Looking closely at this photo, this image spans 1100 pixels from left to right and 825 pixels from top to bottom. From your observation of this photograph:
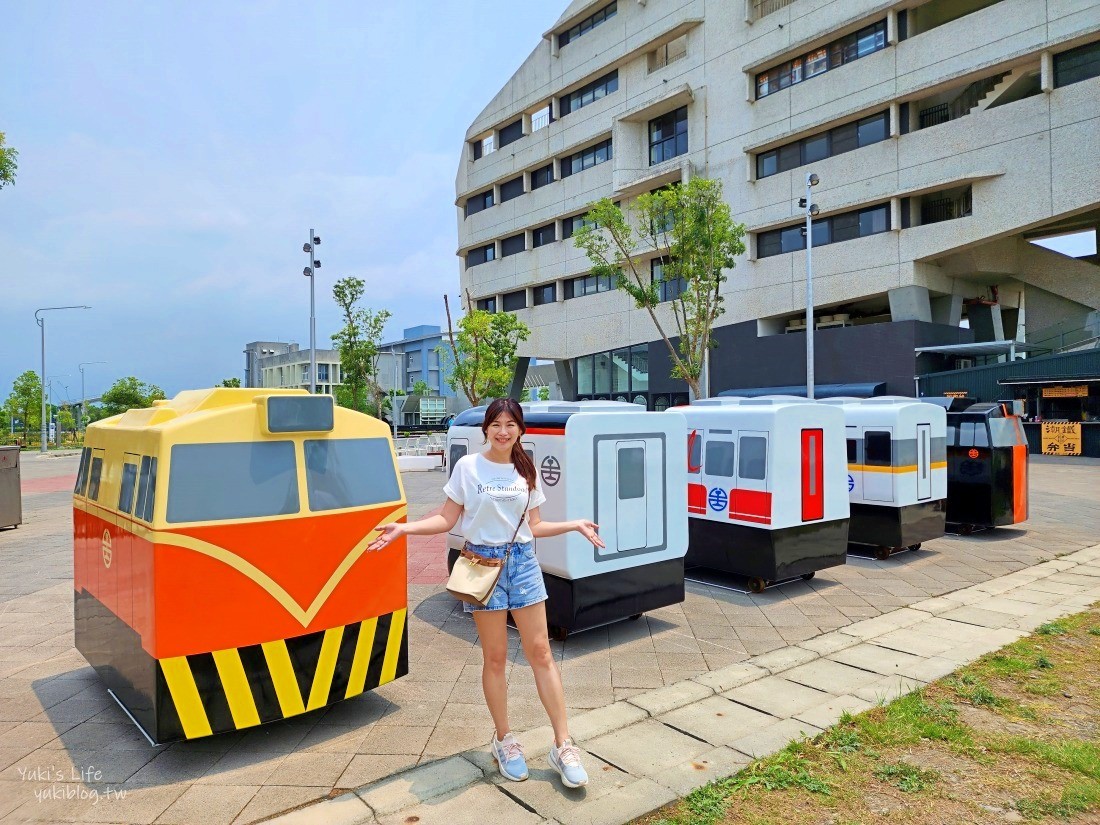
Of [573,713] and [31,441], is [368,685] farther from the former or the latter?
[31,441]

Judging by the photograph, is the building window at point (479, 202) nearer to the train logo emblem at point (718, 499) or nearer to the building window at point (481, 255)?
the building window at point (481, 255)

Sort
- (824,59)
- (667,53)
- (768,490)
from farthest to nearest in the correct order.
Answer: (667,53) → (824,59) → (768,490)

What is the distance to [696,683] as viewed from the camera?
513 centimetres

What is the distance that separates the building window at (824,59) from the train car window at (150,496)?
3117 centimetres

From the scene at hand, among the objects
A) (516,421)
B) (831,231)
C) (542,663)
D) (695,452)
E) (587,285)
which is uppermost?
(831,231)

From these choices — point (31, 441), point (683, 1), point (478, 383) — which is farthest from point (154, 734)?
point (31, 441)

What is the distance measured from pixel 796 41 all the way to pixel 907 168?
24.3 ft

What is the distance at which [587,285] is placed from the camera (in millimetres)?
39406

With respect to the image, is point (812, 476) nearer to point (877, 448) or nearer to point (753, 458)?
point (753, 458)

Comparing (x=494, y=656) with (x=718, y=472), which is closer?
(x=494, y=656)

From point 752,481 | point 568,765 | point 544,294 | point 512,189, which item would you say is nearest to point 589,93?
point 512,189

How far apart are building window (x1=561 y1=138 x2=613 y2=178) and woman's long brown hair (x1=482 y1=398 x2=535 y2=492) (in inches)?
1429

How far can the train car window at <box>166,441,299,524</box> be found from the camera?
12.5 ft

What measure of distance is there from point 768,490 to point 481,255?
42216mm
